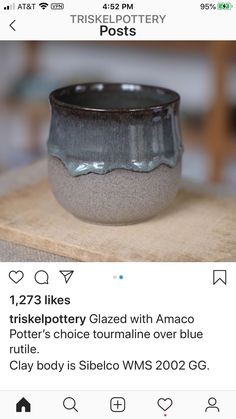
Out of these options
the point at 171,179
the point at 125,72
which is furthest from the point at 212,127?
the point at 171,179

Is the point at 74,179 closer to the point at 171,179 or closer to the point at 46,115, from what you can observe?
the point at 171,179
